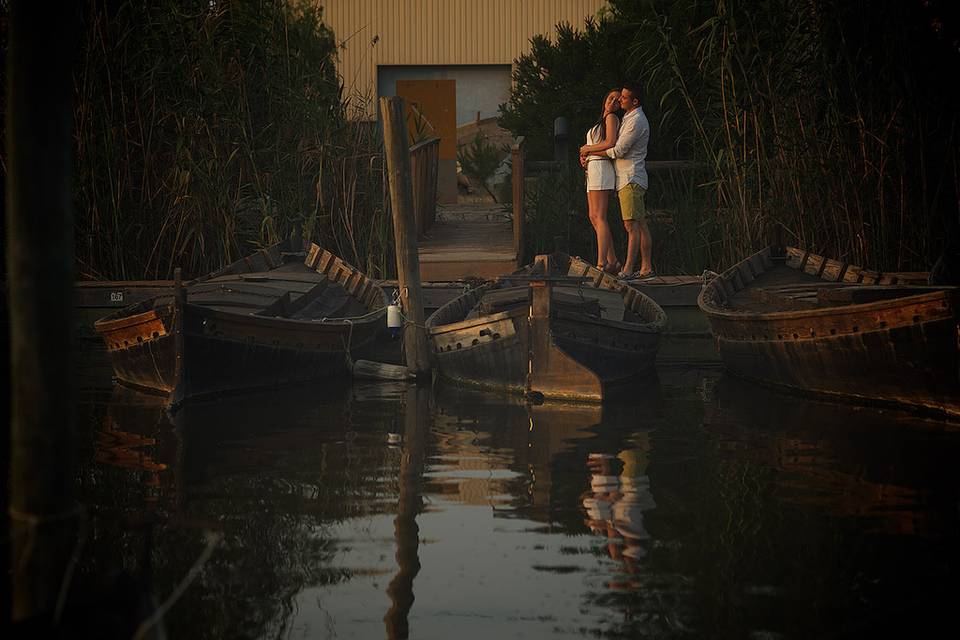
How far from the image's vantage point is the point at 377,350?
13.2 meters

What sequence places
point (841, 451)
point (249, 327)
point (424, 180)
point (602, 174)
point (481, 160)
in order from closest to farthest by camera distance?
1. point (841, 451)
2. point (249, 327)
3. point (602, 174)
4. point (424, 180)
5. point (481, 160)

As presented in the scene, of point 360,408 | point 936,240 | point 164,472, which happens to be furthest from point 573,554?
point 936,240

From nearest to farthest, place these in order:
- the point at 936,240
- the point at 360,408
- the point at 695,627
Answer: the point at 695,627 < the point at 360,408 < the point at 936,240

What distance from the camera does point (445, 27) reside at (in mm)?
22438

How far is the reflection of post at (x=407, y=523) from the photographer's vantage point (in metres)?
4.52

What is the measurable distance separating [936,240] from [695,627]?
25.5 feet

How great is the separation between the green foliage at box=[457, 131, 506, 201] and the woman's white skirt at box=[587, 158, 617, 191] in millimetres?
8323

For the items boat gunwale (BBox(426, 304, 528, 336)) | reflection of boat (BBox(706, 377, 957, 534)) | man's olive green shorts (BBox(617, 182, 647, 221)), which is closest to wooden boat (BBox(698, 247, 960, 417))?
reflection of boat (BBox(706, 377, 957, 534))

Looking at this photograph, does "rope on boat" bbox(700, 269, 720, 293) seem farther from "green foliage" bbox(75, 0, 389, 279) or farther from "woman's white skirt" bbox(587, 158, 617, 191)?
"green foliage" bbox(75, 0, 389, 279)

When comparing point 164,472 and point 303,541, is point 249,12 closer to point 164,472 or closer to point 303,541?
point 164,472

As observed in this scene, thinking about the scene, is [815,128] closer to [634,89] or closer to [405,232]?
[634,89]

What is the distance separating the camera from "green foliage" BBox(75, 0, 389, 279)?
493 inches

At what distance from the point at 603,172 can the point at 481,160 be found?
8.80 metres

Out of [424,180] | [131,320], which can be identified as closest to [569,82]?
[424,180]
